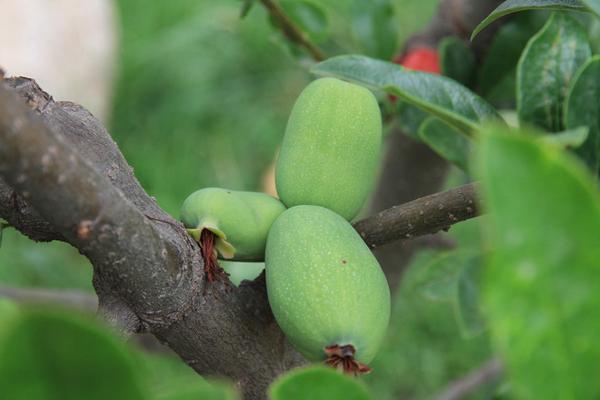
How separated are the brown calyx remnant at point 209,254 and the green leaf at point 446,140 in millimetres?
260

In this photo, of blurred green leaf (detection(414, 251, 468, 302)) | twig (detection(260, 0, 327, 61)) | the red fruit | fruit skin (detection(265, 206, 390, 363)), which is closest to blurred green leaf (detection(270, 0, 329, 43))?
twig (detection(260, 0, 327, 61))

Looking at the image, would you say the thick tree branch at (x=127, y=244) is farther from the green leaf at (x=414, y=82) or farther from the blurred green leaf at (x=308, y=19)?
the blurred green leaf at (x=308, y=19)

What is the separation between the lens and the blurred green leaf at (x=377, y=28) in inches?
42.8

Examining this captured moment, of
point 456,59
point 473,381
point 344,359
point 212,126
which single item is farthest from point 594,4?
point 212,126

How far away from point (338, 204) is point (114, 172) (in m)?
0.18

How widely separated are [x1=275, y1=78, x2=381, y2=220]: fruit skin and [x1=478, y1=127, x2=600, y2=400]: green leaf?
38 centimetres

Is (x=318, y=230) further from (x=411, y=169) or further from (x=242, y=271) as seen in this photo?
(x=411, y=169)

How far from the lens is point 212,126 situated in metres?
2.80

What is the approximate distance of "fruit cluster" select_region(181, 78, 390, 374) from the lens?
55 cm

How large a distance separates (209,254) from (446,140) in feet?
0.95

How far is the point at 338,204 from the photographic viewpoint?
0.66m

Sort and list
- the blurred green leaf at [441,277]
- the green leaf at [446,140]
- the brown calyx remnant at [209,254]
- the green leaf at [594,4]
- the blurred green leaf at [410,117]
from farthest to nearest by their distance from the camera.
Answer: the blurred green leaf at [441,277] → the blurred green leaf at [410,117] → the green leaf at [446,140] → the brown calyx remnant at [209,254] → the green leaf at [594,4]

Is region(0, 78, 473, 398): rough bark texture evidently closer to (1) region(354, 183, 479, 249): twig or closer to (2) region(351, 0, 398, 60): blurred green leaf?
(1) region(354, 183, 479, 249): twig

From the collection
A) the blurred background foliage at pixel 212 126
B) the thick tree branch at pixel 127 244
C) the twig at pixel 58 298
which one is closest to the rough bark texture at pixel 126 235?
the thick tree branch at pixel 127 244
